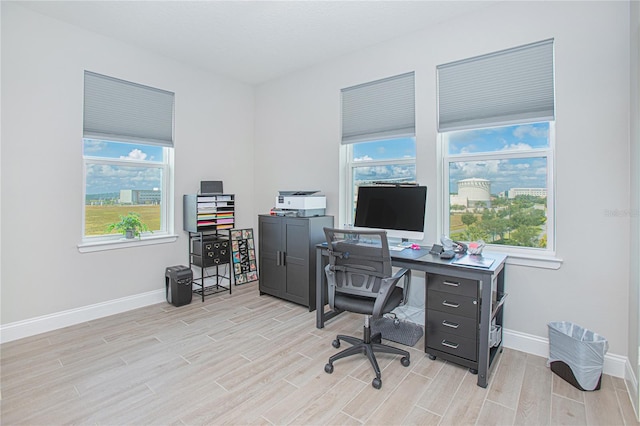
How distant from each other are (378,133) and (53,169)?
3.23 m

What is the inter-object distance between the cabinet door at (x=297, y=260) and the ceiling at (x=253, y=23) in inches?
77.1

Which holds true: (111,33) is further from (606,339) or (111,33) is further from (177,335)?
(606,339)

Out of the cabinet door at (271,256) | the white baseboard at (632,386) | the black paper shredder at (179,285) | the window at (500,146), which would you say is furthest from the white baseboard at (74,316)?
the white baseboard at (632,386)

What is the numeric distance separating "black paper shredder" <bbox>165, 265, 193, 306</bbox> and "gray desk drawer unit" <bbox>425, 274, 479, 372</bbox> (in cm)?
266

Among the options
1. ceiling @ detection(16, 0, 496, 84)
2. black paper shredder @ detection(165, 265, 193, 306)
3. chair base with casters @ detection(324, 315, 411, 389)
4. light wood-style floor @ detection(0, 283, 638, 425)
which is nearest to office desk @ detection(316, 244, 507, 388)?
light wood-style floor @ detection(0, 283, 638, 425)

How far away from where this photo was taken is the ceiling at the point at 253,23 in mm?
2807

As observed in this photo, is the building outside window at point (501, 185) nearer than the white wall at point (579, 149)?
No

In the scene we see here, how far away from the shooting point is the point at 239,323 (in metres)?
3.22

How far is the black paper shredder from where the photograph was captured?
144 inches

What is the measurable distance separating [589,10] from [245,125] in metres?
3.90

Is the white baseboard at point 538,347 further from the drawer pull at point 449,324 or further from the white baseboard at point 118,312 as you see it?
the drawer pull at point 449,324

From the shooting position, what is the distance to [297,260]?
3676mm

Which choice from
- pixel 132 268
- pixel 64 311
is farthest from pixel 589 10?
pixel 64 311

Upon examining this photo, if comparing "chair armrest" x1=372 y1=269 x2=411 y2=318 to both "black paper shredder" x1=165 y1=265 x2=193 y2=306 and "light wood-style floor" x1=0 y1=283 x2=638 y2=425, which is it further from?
"black paper shredder" x1=165 y1=265 x2=193 y2=306
